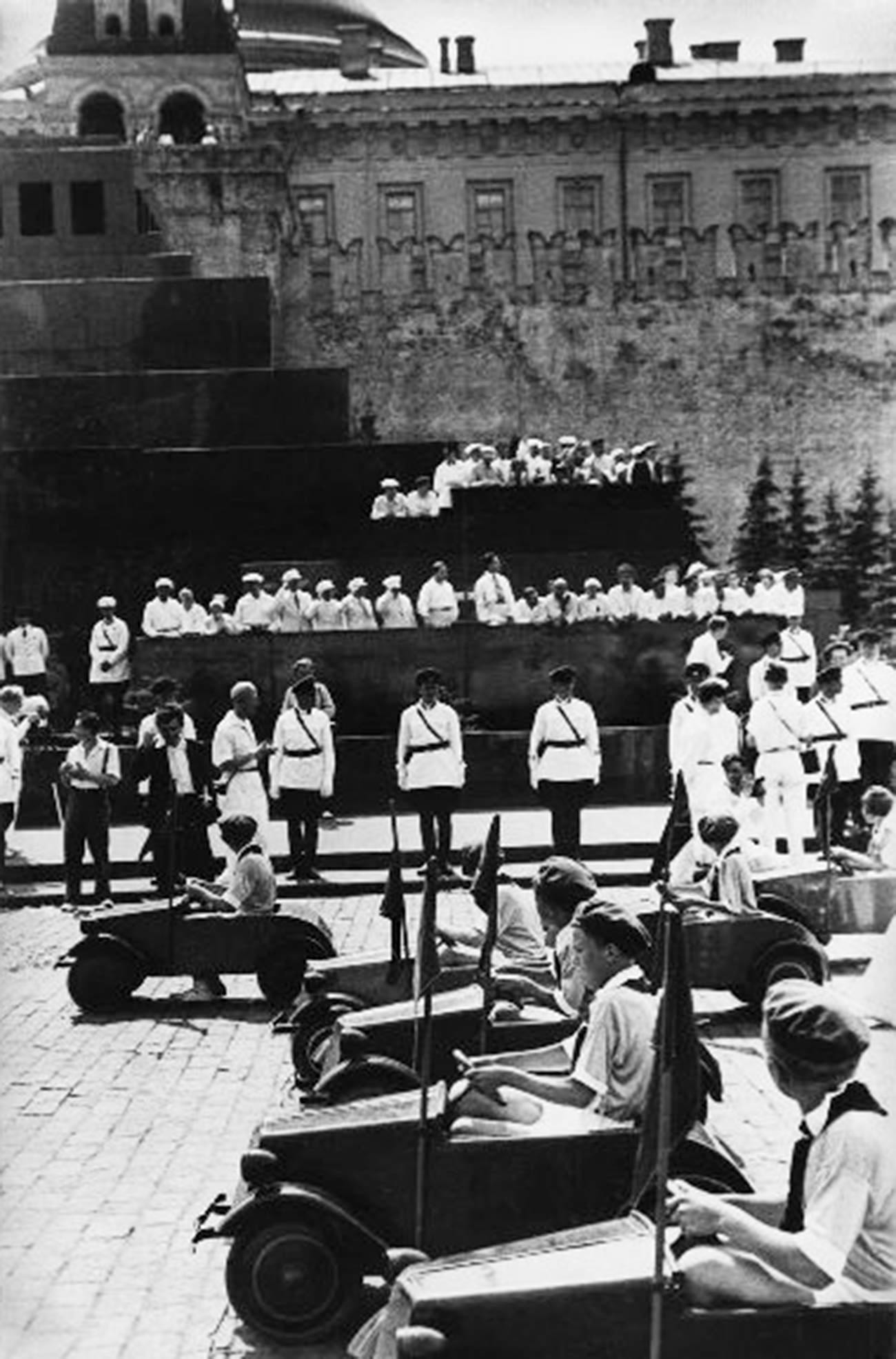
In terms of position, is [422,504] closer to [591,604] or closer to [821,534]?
[591,604]

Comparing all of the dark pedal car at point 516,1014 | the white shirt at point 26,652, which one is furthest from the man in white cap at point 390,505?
the dark pedal car at point 516,1014

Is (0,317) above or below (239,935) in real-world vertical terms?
above

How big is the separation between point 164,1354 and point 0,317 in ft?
80.5

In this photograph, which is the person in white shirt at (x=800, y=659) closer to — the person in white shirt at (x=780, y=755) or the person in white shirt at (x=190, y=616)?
the person in white shirt at (x=780, y=755)

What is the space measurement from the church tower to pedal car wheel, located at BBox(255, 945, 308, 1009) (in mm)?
37278

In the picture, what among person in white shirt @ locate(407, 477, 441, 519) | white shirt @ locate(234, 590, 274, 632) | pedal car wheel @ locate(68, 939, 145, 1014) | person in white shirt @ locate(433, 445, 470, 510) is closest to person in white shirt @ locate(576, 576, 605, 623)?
white shirt @ locate(234, 590, 274, 632)

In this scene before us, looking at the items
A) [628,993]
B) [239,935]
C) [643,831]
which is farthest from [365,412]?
[628,993]

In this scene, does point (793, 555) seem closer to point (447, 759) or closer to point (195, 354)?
point (195, 354)

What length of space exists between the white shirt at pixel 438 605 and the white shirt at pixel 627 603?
1.46m

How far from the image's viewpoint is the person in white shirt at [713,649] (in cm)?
1967

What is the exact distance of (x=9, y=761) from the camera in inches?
617

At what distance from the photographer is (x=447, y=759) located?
16109 mm

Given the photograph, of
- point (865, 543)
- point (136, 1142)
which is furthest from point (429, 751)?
point (865, 543)

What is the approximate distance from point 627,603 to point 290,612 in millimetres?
3150
